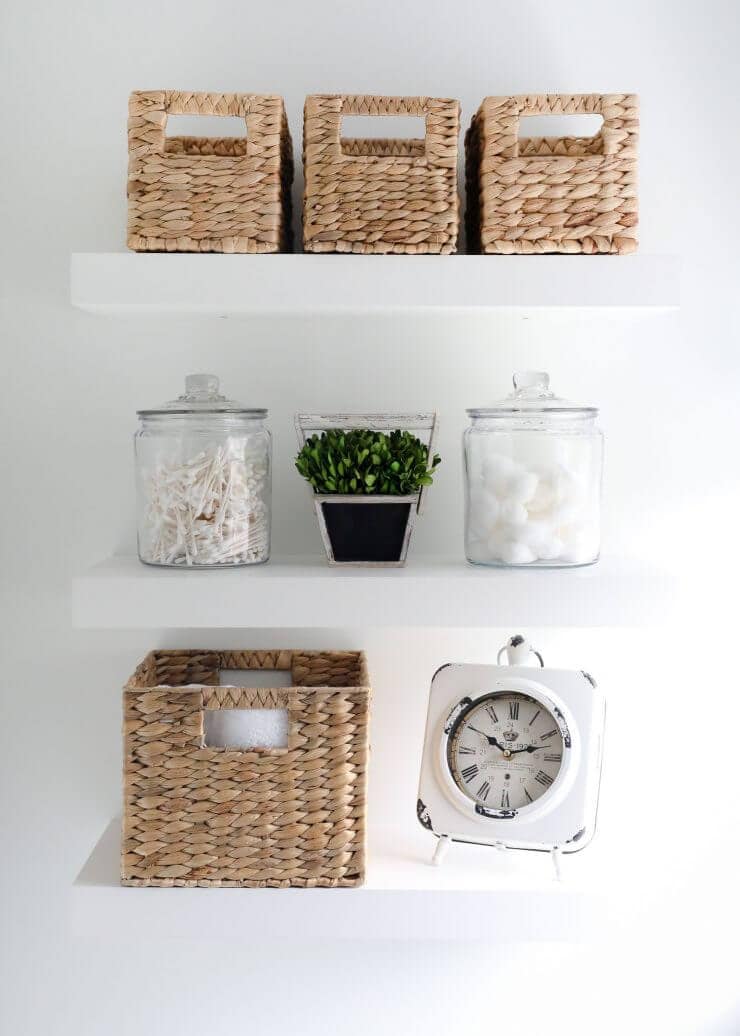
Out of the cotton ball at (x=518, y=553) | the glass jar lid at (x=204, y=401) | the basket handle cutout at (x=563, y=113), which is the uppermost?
the basket handle cutout at (x=563, y=113)

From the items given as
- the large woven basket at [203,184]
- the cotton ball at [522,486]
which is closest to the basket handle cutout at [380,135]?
the large woven basket at [203,184]

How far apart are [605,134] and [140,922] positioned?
3.22ft

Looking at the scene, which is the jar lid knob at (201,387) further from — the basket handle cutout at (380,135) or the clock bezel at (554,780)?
the clock bezel at (554,780)

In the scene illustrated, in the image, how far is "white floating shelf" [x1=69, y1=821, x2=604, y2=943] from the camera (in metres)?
1.10

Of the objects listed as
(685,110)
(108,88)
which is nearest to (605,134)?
(685,110)

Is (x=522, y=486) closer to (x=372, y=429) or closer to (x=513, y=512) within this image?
(x=513, y=512)

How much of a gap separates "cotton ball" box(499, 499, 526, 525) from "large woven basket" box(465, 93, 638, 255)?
0.88 ft

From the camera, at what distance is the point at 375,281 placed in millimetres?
1077

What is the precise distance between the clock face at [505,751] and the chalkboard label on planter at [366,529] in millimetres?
208

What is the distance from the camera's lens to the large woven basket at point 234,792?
1.11m

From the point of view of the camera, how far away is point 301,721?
111 centimetres

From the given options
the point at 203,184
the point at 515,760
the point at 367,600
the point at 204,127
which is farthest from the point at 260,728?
the point at 204,127

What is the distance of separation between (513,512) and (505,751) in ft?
0.91

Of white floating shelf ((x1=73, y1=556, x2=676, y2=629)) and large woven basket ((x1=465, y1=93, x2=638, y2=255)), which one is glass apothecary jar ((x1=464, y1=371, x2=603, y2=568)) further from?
large woven basket ((x1=465, y1=93, x2=638, y2=255))
